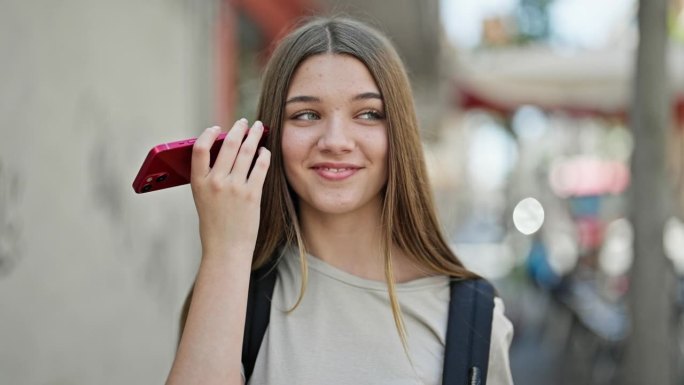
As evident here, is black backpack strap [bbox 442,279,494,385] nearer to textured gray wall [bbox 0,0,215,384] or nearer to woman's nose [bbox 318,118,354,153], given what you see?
woman's nose [bbox 318,118,354,153]

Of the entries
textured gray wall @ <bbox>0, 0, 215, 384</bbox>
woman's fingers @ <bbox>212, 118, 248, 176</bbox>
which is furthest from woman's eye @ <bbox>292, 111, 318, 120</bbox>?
textured gray wall @ <bbox>0, 0, 215, 384</bbox>

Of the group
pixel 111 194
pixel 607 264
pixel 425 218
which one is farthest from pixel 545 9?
pixel 425 218

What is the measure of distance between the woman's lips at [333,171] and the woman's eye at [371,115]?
0.10 metres

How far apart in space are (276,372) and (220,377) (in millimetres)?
177

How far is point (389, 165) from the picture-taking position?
1.62 m

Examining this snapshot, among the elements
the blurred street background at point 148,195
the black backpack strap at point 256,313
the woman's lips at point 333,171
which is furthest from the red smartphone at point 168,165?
the blurred street background at point 148,195

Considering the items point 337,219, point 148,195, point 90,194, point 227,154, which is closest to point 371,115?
point 337,219

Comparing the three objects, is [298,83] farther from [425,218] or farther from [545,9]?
[545,9]

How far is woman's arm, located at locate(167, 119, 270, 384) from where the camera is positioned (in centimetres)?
135

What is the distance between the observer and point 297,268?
5.43ft

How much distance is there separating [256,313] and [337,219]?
0.27 metres

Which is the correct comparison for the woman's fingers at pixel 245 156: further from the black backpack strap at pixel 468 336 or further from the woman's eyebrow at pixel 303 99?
the black backpack strap at pixel 468 336

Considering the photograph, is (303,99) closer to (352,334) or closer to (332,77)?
(332,77)

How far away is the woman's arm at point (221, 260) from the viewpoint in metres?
1.35
